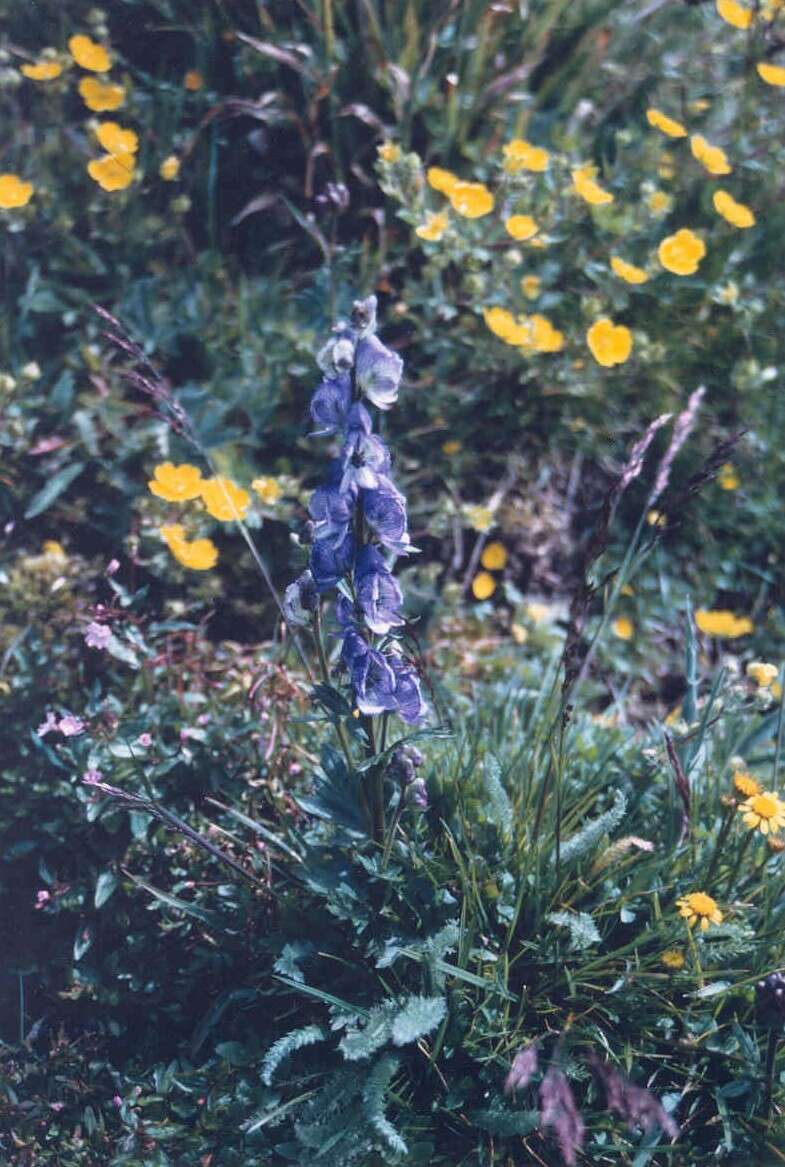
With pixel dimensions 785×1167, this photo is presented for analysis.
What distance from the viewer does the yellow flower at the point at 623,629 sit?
3.16 meters

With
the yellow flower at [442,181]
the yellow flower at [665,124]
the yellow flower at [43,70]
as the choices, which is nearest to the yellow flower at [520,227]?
the yellow flower at [442,181]

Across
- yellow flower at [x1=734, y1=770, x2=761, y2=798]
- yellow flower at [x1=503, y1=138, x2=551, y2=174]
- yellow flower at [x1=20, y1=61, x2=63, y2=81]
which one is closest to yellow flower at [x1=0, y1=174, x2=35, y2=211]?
yellow flower at [x1=20, y1=61, x2=63, y2=81]

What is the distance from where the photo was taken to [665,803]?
2.18 m

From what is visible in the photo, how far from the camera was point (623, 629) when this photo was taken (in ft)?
10.4

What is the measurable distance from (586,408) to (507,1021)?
1993 millimetres

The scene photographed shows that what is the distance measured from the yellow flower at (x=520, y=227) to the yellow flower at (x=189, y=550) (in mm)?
1289

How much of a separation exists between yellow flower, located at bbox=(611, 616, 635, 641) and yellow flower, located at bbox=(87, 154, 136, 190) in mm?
1915

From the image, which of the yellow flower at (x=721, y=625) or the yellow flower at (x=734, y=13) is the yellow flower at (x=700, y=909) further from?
the yellow flower at (x=734, y=13)

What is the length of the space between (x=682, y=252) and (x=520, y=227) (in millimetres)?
513

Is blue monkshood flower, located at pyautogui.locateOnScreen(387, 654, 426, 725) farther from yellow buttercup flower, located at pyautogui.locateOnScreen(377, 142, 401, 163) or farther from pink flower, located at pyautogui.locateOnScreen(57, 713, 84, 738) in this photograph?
yellow buttercup flower, located at pyautogui.locateOnScreen(377, 142, 401, 163)

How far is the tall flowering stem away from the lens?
57.8 inches

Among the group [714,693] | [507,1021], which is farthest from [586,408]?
[507,1021]

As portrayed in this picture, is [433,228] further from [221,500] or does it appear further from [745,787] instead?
[745,787]

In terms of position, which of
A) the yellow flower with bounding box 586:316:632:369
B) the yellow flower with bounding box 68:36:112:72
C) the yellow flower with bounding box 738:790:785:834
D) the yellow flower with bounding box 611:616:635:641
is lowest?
the yellow flower with bounding box 611:616:635:641
